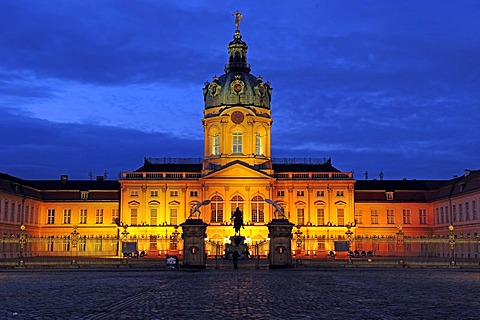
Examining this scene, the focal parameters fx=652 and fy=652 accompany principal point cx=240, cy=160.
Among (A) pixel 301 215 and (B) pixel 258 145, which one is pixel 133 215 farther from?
(A) pixel 301 215

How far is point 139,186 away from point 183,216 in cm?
741

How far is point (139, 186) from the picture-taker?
296 feet

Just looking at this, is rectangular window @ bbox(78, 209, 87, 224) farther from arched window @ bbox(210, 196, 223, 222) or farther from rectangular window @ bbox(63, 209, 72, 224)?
arched window @ bbox(210, 196, 223, 222)

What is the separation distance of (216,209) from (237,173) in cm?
563

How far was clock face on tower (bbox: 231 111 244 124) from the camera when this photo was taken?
9206 centimetres

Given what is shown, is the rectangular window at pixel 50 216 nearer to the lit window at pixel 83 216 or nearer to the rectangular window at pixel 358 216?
the lit window at pixel 83 216

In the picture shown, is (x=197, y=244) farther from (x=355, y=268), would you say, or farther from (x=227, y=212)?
(x=227, y=212)

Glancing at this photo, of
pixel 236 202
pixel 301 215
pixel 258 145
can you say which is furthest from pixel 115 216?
pixel 301 215

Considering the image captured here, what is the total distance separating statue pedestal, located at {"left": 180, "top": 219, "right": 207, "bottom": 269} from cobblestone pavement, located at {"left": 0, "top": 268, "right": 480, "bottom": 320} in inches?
436

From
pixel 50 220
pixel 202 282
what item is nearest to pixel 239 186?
pixel 50 220

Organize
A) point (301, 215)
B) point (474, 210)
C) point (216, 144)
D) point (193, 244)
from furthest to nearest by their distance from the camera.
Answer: point (216, 144) → point (301, 215) → point (474, 210) → point (193, 244)

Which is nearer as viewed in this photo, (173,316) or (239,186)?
(173,316)

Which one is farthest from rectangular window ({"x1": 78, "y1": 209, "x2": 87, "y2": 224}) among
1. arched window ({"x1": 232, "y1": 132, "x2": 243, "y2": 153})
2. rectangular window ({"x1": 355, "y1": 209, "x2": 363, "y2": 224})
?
rectangular window ({"x1": 355, "y1": 209, "x2": 363, "y2": 224})

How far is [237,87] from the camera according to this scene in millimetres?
92875
